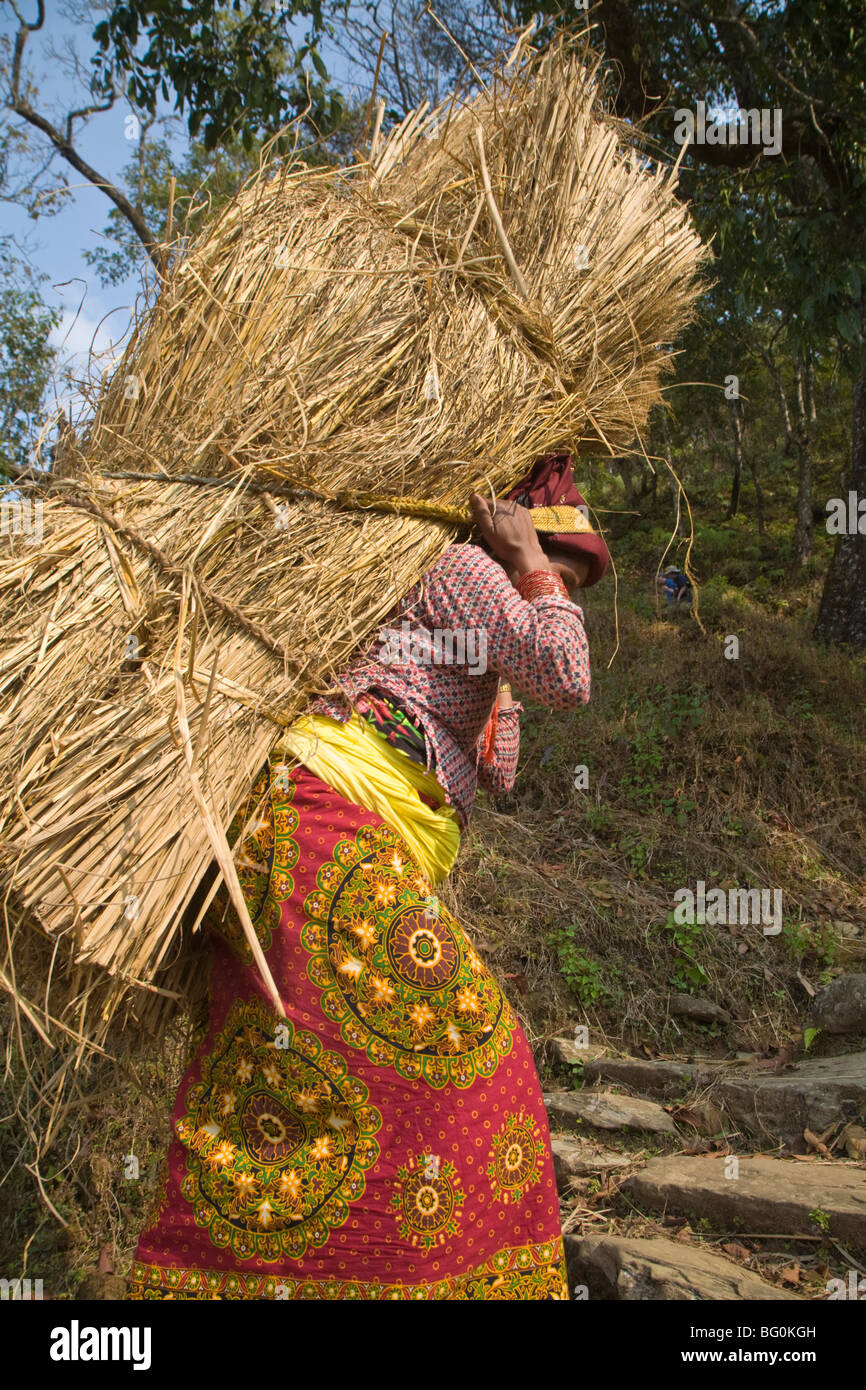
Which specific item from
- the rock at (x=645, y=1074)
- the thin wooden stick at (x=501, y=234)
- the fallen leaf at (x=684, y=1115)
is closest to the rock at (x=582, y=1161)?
the fallen leaf at (x=684, y=1115)

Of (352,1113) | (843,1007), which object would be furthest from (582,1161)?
(352,1113)

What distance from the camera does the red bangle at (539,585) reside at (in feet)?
5.62

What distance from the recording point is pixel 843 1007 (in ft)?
10.9

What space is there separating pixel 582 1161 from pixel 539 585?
185 cm

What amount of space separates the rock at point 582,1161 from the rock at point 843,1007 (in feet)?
3.06

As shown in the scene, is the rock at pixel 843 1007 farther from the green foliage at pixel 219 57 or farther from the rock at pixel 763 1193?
the green foliage at pixel 219 57

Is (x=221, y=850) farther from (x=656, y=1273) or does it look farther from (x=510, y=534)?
(x=656, y=1273)

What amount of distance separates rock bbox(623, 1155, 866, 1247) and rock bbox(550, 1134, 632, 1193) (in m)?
0.12

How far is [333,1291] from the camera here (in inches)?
60.6

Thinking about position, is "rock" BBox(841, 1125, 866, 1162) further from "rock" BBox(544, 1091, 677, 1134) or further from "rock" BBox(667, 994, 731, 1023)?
"rock" BBox(667, 994, 731, 1023)

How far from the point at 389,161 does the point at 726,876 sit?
3078mm

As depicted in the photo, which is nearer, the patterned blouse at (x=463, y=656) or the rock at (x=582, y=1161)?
the patterned blouse at (x=463, y=656)

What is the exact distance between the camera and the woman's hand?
177cm

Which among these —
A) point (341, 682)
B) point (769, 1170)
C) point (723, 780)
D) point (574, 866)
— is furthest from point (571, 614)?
point (723, 780)
